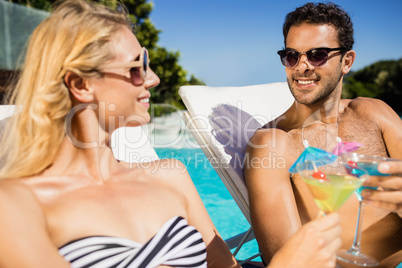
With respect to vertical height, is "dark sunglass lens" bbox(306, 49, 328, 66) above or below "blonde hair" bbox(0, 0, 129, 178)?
above

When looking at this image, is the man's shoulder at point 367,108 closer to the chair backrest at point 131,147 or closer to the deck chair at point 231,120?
the deck chair at point 231,120

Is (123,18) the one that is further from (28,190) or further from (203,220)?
(203,220)

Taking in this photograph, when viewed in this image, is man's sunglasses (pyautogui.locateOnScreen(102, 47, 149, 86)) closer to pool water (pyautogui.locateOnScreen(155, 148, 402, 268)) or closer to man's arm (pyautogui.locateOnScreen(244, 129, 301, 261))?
man's arm (pyautogui.locateOnScreen(244, 129, 301, 261))

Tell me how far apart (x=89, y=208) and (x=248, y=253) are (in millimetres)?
3874

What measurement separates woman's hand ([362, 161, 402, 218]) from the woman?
0.54 meters

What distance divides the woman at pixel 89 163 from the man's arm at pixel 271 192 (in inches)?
18.6

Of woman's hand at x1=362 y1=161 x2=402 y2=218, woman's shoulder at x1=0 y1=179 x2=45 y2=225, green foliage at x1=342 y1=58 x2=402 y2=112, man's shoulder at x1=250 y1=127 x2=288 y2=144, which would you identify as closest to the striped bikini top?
woman's shoulder at x1=0 y1=179 x2=45 y2=225

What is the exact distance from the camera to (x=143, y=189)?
1.71 meters

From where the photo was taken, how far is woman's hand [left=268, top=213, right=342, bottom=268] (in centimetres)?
118

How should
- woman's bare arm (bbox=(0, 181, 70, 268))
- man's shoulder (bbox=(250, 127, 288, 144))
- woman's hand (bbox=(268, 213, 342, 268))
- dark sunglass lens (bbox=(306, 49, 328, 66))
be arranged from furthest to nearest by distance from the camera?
dark sunglass lens (bbox=(306, 49, 328, 66))
man's shoulder (bbox=(250, 127, 288, 144))
woman's hand (bbox=(268, 213, 342, 268))
woman's bare arm (bbox=(0, 181, 70, 268))

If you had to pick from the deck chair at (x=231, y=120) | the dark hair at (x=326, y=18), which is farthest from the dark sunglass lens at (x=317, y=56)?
the deck chair at (x=231, y=120)

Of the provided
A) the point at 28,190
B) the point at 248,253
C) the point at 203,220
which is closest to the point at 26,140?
the point at 28,190

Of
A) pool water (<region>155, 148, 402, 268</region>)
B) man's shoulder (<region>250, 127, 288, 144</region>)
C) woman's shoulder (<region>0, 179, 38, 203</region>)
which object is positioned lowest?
pool water (<region>155, 148, 402, 268</region>)

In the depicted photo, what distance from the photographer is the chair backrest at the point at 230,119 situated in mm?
2658
